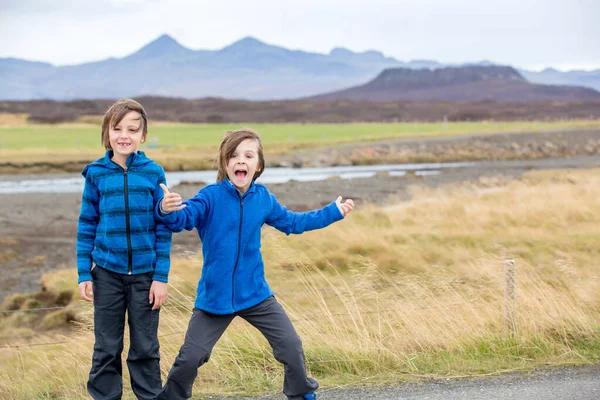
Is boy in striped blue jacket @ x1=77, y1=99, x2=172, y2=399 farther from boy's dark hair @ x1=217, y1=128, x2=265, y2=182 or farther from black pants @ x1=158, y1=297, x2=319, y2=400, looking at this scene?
boy's dark hair @ x1=217, y1=128, x2=265, y2=182

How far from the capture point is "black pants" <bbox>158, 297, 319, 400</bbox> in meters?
4.29

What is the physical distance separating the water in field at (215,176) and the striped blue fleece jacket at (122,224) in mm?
26195

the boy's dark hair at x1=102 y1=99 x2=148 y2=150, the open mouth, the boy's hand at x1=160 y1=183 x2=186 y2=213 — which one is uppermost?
the boy's dark hair at x1=102 y1=99 x2=148 y2=150

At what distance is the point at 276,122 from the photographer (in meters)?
98.9

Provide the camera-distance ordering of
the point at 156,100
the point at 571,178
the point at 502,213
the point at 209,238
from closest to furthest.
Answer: the point at 209,238
the point at 502,213
the point at 571,178
the point at 156,100

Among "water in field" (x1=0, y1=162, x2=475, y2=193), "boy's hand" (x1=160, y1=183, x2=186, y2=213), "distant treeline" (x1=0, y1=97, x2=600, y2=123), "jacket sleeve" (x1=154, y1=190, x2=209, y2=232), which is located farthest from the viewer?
"distant treeline" (x1=0, y1=97, x2=600, y2=123)

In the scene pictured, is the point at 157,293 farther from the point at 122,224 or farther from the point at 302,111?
the point at 302,111

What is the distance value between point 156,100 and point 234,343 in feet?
391

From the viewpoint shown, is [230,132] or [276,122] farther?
[276,122]

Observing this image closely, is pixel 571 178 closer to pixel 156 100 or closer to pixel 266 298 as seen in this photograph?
pixel 266 298

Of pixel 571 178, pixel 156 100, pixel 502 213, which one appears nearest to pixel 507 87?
pixel 156 100

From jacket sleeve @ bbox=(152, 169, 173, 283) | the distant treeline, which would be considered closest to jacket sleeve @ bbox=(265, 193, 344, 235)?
jacket sleeve @ bbox=(152, 169, 173, 283)

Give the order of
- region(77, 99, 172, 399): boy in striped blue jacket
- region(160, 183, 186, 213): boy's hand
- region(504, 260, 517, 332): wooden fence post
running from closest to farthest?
region(160, 183, 186, 213): boy's hand → region(77, 99, 172, 399): boy in striped blue jacket → region(504, 260, 517, 332): wooden fence post

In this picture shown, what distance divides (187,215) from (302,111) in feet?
355
